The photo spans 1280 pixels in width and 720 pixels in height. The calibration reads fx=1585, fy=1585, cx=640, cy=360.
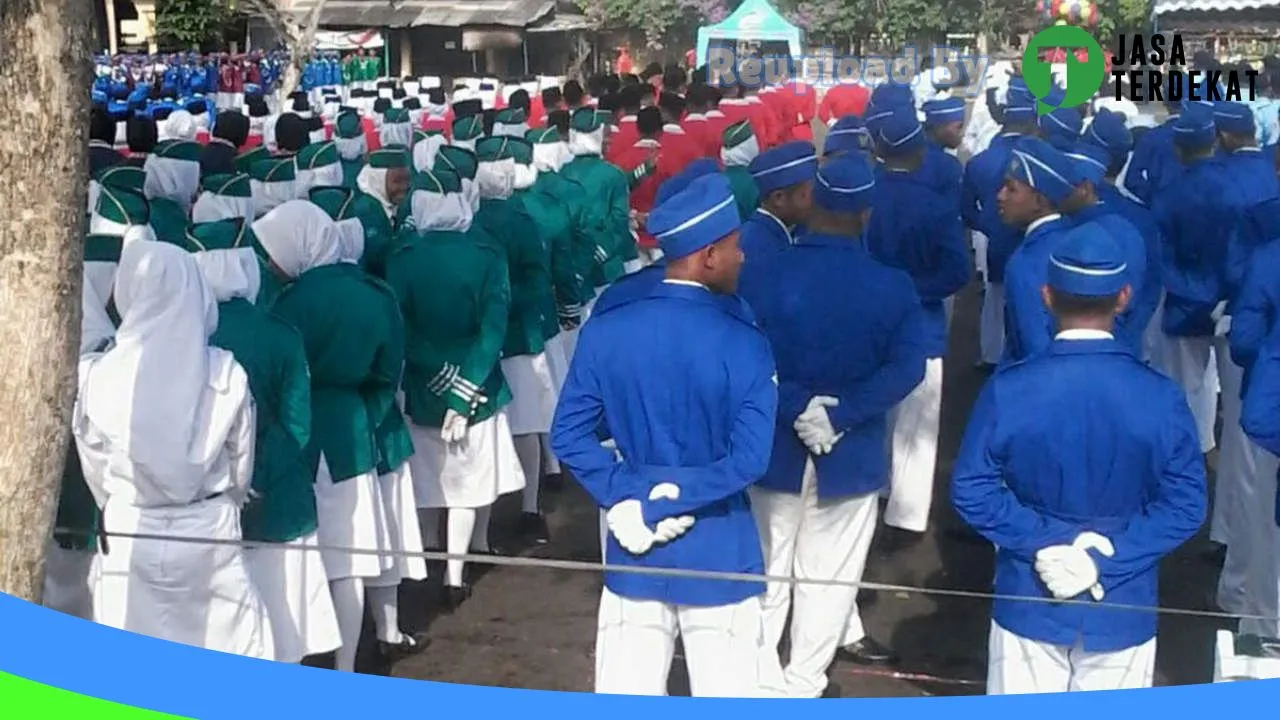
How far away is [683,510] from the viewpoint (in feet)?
10.5

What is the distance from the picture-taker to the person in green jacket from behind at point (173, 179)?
18.4ft

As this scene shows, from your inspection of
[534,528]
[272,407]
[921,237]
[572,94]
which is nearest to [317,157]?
[534,528]

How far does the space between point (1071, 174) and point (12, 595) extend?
10.8 feet

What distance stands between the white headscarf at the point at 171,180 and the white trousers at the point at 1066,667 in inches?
149

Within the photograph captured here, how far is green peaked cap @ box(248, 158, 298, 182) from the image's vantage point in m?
5.96

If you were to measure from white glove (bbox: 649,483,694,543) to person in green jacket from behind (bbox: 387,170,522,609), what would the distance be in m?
1.78

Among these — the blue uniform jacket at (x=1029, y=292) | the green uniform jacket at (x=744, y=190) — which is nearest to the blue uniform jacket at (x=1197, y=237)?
the blue uniform jacket at (x=1029, y=292)

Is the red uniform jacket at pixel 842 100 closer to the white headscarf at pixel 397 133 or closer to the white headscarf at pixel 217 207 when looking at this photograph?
the white headscarf at pixel 397 133

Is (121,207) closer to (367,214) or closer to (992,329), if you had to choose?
(367,214)

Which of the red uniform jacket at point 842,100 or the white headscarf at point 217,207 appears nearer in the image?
the white headscarf at point 217,207

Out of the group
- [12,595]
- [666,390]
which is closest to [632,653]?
[666,390]

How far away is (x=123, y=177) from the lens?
211 inches

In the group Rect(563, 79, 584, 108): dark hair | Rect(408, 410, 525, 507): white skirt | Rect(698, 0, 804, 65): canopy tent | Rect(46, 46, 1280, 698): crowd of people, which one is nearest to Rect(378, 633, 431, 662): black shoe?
Rect(46, 46, 1280, 698): crowd of people

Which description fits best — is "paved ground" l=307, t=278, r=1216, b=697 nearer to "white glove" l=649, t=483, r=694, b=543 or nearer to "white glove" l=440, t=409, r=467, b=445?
"white glove" l=440, t=409, r=467, b=445
